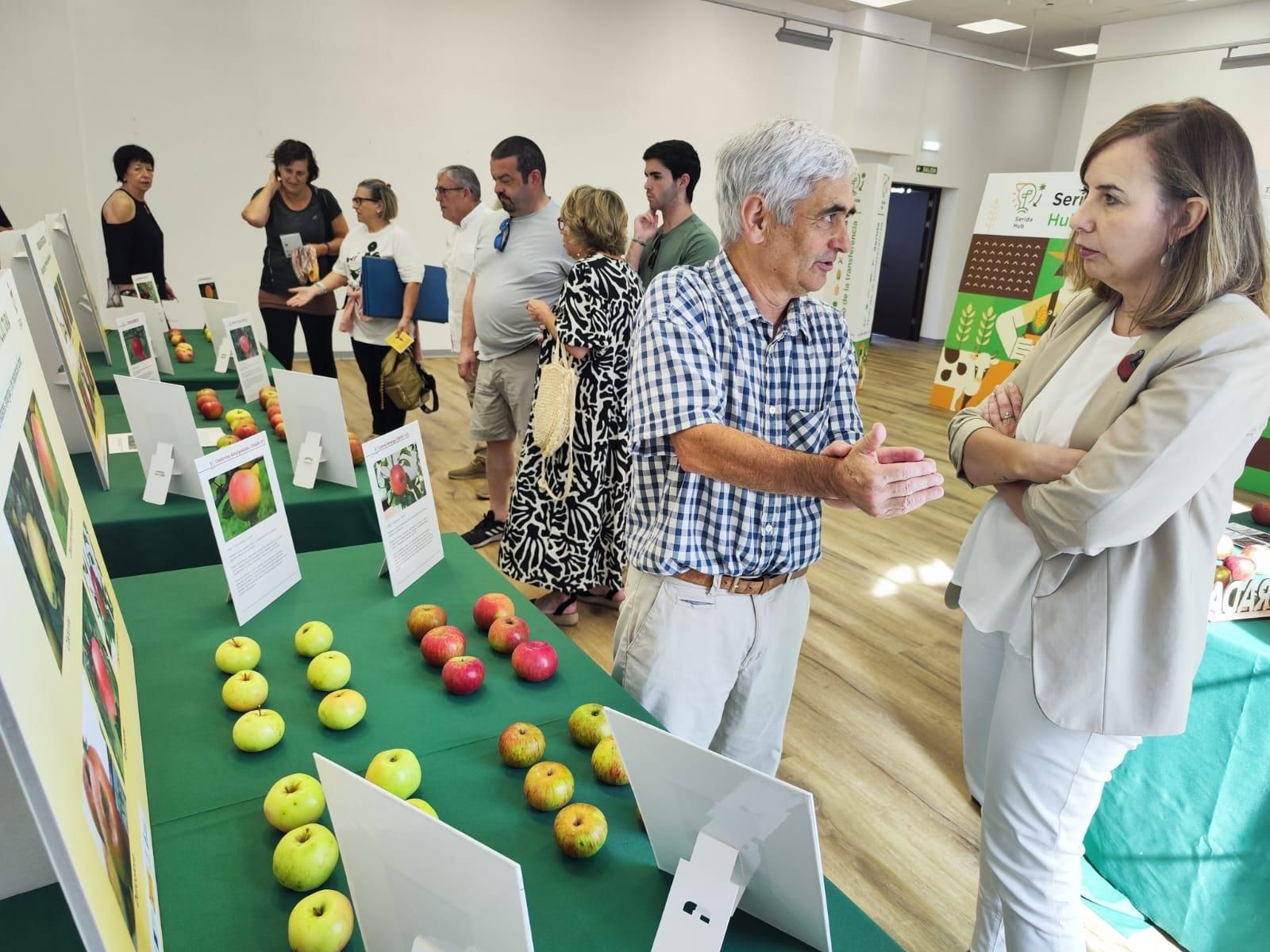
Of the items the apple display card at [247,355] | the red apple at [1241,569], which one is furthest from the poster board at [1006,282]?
the apple display card at [247,355]

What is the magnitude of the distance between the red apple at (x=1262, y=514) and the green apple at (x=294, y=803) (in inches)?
101

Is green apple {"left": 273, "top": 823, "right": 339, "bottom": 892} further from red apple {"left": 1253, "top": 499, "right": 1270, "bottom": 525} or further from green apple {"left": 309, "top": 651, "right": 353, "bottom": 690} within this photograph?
red apple {"left": 1253, "top": 499, "right": 1270, "bottom": 525}

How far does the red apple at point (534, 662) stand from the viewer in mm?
1350

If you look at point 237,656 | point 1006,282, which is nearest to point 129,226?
point 237,656

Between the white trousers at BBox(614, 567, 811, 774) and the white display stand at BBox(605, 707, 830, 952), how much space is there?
0.52 m

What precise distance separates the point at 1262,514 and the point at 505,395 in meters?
2.72

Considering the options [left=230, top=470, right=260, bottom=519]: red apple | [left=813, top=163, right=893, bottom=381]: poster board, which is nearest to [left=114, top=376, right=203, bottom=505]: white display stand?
[left=230, top=470, right=260, bottom=519]: red apple

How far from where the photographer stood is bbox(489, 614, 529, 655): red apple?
143cm

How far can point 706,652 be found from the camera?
1.45 meters

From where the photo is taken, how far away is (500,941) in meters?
0.68

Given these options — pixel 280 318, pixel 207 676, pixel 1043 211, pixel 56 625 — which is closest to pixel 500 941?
pixel 56 625

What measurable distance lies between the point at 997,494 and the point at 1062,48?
41.6 ft

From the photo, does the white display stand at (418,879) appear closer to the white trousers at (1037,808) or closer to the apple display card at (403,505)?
the apple display card at (403,505)

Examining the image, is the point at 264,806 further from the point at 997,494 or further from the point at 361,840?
the point at 997,494
